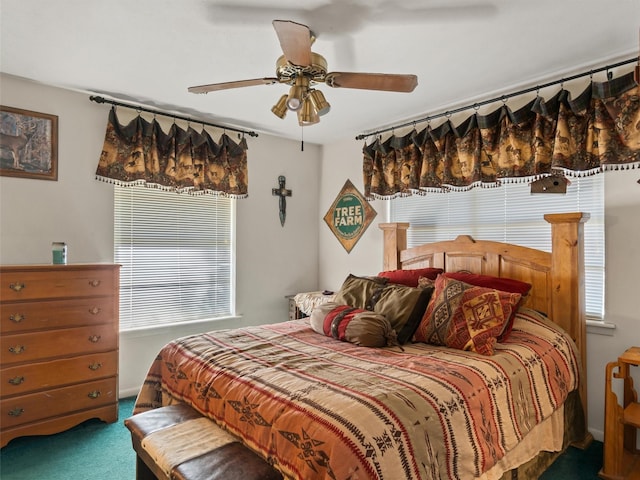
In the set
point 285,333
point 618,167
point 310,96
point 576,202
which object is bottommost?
point 285,333

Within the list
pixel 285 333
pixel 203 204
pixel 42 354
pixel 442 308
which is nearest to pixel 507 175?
pixel 442 308

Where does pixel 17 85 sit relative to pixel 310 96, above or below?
above

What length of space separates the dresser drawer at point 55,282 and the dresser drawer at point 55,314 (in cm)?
5

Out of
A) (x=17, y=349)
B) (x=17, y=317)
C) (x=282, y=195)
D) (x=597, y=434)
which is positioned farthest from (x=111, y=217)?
(x=597, y=434)

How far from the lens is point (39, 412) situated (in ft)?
8.27

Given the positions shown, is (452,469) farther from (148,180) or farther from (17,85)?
(17,85)

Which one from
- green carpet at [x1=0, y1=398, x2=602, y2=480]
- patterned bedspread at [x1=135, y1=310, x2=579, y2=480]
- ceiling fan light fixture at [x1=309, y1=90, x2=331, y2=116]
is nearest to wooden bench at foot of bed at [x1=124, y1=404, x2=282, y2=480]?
patterned bedspread at [x1=135, y1=310, x2=579, y2=480]

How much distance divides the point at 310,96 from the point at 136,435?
1.89 metres

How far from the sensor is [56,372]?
102 inches

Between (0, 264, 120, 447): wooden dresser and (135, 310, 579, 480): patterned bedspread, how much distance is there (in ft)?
2.25

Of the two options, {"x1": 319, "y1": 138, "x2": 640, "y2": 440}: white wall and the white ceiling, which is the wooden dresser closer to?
the white ceiling

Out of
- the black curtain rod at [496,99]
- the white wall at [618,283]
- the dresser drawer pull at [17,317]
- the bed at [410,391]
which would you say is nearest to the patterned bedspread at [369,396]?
the bed at [410,391]

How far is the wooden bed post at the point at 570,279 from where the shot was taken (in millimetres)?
2457

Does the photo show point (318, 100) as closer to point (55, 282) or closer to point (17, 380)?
point (55, 282)
